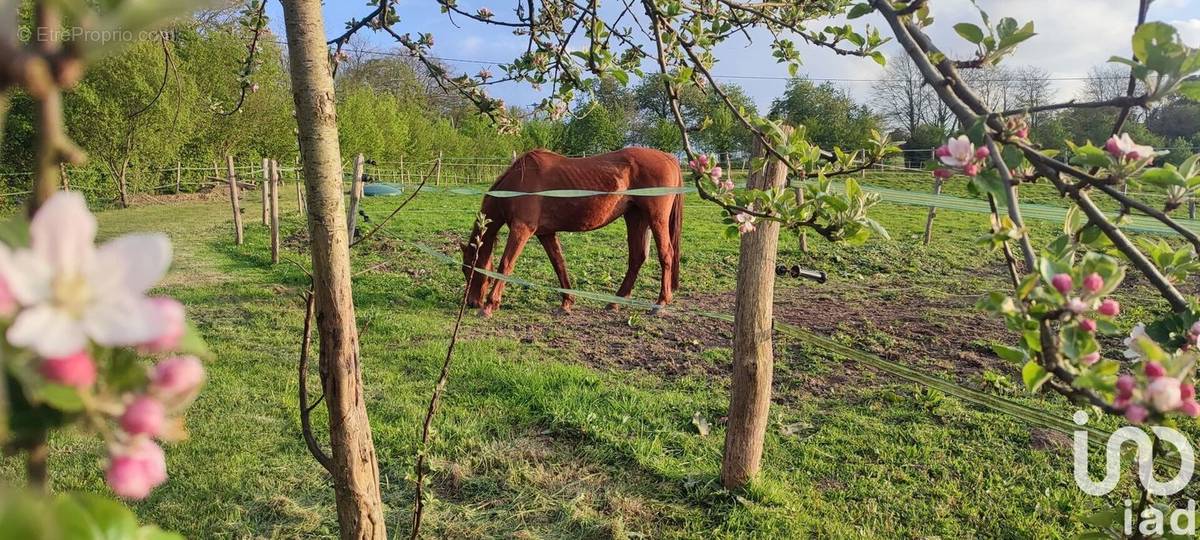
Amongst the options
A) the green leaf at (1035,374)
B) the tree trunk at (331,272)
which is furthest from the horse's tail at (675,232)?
the green leaf at (1035,374)

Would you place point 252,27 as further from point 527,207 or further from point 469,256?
point 527,207

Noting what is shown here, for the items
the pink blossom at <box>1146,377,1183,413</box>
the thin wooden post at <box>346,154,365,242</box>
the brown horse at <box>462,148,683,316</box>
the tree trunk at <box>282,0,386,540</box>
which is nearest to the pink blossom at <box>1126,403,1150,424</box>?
the pink blossom at <box>1146,377,1183,413</box>

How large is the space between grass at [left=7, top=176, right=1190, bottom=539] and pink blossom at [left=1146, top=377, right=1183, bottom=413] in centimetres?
192

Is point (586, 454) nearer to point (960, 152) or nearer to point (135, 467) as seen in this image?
point (960, 152)

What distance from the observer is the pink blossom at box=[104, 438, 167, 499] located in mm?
349

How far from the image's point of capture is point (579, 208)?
6676mm

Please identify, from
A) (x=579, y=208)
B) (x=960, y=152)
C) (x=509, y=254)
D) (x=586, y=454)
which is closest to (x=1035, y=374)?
(x=960, y=152)

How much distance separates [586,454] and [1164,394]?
9.92 feet

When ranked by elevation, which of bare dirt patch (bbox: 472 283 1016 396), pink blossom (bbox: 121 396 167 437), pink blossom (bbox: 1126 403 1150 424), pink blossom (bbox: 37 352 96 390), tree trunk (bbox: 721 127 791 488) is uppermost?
pink blossom (bbox: 37 352 96 390)

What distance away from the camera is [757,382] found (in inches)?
121

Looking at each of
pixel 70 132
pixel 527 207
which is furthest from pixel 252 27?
pixel 70 132

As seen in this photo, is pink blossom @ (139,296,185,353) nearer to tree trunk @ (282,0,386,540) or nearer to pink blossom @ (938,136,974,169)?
pink blossom @ (938,136,974,169)

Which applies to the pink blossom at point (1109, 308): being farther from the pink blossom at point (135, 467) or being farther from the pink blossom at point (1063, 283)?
the pink blossom at point (135, 467)

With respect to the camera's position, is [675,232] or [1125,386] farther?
[675,232]
